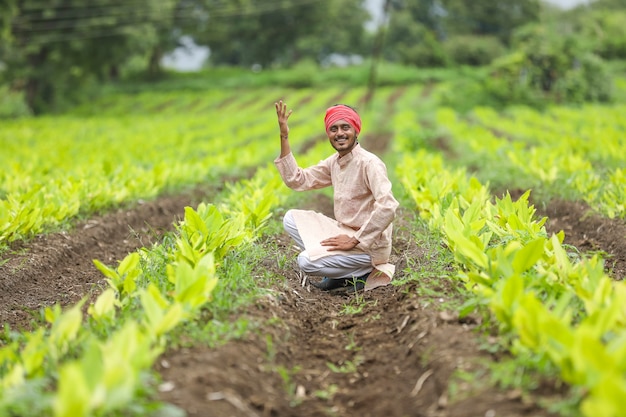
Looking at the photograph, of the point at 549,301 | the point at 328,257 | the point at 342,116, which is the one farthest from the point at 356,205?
the point at 549,301

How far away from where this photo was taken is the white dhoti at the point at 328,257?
13.8 ft

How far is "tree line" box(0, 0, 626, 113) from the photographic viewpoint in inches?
909

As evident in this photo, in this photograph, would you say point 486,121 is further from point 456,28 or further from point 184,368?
point 456,28

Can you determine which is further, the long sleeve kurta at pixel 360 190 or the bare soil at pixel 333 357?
the long sleeve kurta at pixel 360 190

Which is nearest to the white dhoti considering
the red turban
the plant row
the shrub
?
the plant row

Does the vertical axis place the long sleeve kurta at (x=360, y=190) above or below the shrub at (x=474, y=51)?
above

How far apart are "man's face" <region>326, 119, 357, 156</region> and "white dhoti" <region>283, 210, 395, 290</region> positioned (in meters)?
0.60

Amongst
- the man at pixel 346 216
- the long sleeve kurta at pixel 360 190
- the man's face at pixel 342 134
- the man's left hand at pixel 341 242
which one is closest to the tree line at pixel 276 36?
the long sleeve kurta at pixel 360 190

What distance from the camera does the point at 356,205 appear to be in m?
4.27

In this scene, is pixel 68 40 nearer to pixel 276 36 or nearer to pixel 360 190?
pixel 360 190

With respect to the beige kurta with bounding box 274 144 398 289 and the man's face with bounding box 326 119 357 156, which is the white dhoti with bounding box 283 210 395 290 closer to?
the beige kurta with bounding box 274 144 398 289

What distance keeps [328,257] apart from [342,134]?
817mm

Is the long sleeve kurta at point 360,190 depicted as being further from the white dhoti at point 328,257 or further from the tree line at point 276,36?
the tree line at point 276,36

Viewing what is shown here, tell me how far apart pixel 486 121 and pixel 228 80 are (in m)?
22.5
